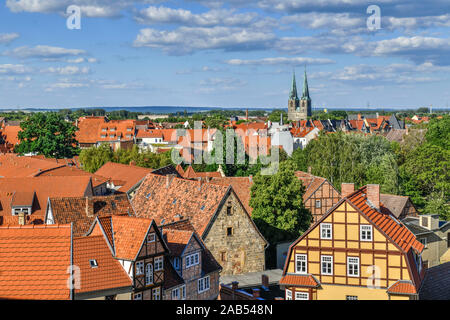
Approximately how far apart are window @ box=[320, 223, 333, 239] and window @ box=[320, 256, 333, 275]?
3.98 ft

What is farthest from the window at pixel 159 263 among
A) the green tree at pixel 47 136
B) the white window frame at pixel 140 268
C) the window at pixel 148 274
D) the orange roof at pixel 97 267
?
the green tree at pixel 47 136

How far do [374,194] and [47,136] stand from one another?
67922 mm

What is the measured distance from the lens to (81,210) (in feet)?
122

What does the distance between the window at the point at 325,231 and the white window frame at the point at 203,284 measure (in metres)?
7.94

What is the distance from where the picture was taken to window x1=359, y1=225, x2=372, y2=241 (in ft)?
Answer: 95.0

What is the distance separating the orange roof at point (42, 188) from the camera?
47088mm

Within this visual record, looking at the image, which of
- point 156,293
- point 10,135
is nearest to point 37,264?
point 156,293

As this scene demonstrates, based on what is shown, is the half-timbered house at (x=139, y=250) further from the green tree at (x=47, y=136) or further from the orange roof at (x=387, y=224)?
the green tree at (x=47, y=136)

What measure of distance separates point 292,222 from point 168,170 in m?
18.0

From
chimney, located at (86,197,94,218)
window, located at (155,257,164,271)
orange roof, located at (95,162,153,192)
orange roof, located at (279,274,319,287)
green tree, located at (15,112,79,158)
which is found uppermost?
green tree, located at (15,112,79,158)

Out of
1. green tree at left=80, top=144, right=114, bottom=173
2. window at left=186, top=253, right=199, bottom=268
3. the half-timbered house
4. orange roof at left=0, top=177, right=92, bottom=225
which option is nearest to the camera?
the half-timbered house

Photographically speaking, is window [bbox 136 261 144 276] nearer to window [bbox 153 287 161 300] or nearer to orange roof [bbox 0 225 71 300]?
window [bbox 153 287 161 300]

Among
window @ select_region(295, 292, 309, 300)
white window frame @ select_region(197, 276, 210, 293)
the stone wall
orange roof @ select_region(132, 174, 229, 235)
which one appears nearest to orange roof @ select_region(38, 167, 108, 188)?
orange roof @ select_region(132, 174, 229, 235)
